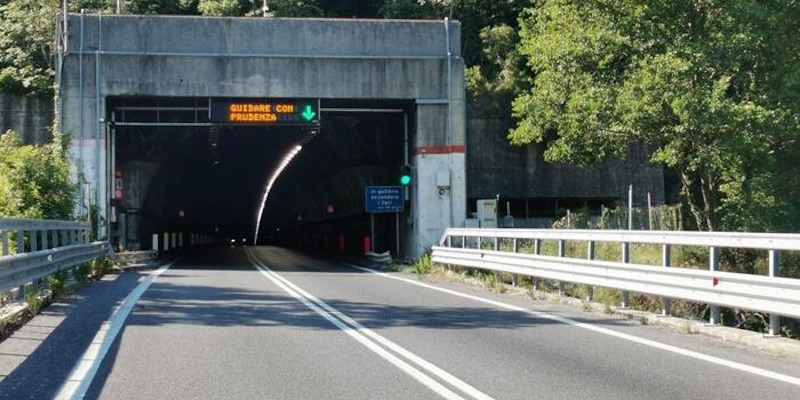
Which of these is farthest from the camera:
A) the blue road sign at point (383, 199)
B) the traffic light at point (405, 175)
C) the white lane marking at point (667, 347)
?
the blue road sign at point (383, 199)

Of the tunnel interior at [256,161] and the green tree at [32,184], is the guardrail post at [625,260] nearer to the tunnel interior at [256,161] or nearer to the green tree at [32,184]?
the green tree at [32,184]

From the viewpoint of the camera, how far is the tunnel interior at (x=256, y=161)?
1149 inches

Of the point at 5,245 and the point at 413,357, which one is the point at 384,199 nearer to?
the point at 5,245

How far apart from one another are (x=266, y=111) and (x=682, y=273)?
769 inches

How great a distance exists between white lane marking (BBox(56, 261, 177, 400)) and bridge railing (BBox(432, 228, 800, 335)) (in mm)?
6826

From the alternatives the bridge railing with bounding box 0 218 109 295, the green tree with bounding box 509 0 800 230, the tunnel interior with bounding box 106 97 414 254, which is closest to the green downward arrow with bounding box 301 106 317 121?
the tunnel interior with bounding box 106 97 414 254

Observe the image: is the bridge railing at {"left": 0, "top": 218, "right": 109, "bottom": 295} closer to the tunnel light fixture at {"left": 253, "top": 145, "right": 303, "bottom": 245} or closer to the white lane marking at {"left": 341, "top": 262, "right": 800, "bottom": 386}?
the white lane marking at {"left": 341, "top": 262, "right": 800, "bottom": 386}

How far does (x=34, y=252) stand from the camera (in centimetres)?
1252

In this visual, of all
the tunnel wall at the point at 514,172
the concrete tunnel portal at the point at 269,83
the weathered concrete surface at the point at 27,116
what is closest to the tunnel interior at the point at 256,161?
the concrete tunnel portal at the point at 269,83

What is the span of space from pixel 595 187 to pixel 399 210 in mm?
9857

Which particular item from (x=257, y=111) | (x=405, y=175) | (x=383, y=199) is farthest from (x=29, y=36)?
(x=405, y=175)

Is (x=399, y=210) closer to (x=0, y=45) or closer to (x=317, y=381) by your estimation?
(x=317, y=381)

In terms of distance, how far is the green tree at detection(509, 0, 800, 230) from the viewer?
2119cm

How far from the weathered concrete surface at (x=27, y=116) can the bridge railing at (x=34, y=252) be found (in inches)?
481
